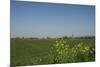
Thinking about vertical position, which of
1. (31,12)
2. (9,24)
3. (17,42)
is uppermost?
(31,12)

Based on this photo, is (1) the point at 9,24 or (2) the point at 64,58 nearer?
(1) the point at 9,24

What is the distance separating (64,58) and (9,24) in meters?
0.78

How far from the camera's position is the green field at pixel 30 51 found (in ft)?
7.45

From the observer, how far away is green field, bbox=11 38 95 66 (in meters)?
2.27

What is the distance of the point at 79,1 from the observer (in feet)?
8.02

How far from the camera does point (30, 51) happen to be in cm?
234

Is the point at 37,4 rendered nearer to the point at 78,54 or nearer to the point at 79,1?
the point at 79,1

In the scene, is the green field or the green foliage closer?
the green field

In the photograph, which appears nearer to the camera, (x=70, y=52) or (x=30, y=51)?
(x=30, y=51)

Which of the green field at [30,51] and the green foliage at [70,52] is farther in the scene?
the green foliage at [70,52]
